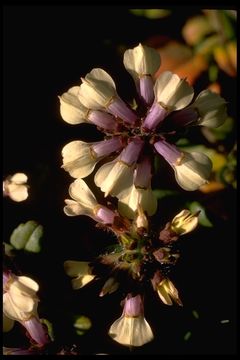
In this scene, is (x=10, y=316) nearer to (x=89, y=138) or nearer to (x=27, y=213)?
(x=27, y=213)

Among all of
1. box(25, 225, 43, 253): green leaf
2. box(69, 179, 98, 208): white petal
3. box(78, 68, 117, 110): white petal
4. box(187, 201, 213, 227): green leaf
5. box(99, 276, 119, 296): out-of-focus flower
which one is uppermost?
box(78, 68, 117, 110): white petal

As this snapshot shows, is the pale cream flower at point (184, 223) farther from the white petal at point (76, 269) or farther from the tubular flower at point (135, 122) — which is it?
the white petal at point (76, 269)

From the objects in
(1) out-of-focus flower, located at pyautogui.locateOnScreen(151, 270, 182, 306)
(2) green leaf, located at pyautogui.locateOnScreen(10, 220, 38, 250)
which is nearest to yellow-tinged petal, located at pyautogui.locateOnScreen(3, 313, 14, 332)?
(2) green leaf, located at pyautogui.locateOnScreen(10, 220, 38, 250)

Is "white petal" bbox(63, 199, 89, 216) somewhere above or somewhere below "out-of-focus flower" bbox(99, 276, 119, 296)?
above

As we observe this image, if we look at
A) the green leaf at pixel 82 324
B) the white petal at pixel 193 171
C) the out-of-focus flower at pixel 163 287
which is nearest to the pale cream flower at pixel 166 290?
the out-of-focus flower at pixel 163 287

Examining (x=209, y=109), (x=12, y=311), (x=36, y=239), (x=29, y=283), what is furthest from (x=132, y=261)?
(x=209, y=109)

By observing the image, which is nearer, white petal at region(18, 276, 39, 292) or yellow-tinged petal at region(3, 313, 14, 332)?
white petal at region(18, 276, 39, 292)

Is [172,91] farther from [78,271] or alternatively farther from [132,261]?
[78,271]

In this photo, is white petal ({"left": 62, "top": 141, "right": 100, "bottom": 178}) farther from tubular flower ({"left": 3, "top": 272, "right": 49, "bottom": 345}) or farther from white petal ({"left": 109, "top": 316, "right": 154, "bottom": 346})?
white petal ({"left": 109, "top": 316, "right": 154, "bottom": 346})
